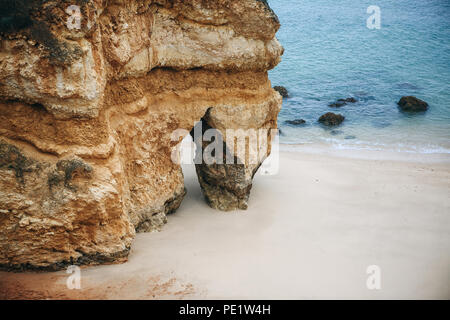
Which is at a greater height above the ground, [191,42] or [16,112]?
[191,42]

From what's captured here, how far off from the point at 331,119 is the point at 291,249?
10.1 meters

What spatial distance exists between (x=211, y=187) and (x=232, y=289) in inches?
98.5

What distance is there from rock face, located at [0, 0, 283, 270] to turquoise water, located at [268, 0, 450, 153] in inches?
297

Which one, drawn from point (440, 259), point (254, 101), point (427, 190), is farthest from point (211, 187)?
point (427, 190)

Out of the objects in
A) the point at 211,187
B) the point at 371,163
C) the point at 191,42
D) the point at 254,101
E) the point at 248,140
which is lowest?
the point at 371,163

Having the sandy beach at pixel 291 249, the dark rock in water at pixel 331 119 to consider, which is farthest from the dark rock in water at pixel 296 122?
the sandy beach at pixel 291 249

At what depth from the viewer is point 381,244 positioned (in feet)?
17.3

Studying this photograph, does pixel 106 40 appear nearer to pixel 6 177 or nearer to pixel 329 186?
pixel 6 177

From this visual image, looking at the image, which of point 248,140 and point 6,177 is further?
point 248,140

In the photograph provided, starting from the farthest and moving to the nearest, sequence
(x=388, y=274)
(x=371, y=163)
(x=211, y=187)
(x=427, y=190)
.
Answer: (x=371, y=163), (x=427, y=190), (x=211, y=187), (x=388, y=274)

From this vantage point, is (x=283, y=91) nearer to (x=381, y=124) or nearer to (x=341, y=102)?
(x=341, y=102)

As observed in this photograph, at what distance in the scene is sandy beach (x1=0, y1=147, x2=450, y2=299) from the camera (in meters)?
4.05

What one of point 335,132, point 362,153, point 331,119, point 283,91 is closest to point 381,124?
point 331,119

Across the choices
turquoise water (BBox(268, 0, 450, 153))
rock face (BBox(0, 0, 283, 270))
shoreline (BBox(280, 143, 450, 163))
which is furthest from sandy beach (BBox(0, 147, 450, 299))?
turquoise water (BBox(268, 0, 450, 153))
